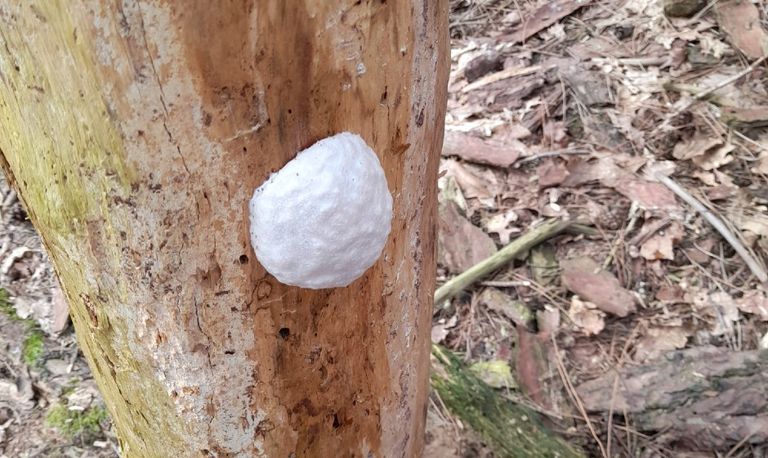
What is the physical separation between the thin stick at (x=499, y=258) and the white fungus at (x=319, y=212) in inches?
83.8

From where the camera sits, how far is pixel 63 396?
231 centimetres

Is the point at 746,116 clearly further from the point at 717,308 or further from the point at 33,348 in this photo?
the point at 33,348

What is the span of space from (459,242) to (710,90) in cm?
184

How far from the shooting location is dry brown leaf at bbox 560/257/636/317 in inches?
116

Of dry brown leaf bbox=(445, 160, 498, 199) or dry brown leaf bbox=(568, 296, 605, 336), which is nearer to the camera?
dry brown leaf bbox=(568, 296, 605, 336)

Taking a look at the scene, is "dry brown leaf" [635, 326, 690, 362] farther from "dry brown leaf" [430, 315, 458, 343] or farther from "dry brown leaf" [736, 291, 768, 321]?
"dry brown leaf" [430, 315, 458, 343]

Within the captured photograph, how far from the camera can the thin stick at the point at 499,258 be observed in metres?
3.15

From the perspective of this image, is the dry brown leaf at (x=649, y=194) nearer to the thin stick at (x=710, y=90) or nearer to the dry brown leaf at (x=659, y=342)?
the thin stick at (x=710, y=90)

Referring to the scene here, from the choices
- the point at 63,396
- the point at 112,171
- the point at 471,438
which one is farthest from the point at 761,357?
the point at 63,396

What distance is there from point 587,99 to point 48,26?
356 centimetres

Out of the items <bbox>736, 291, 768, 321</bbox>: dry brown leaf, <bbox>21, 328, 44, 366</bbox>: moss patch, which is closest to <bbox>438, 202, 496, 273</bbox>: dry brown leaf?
<bbox>736, 291, 768, 321</bbox>: dry brown leaf

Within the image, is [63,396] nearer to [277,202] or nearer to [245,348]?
[245,348]

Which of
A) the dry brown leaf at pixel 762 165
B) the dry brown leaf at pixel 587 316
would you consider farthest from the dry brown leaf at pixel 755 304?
the dry brown leaf at pixel 762 165

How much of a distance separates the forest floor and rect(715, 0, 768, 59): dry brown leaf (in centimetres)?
1
